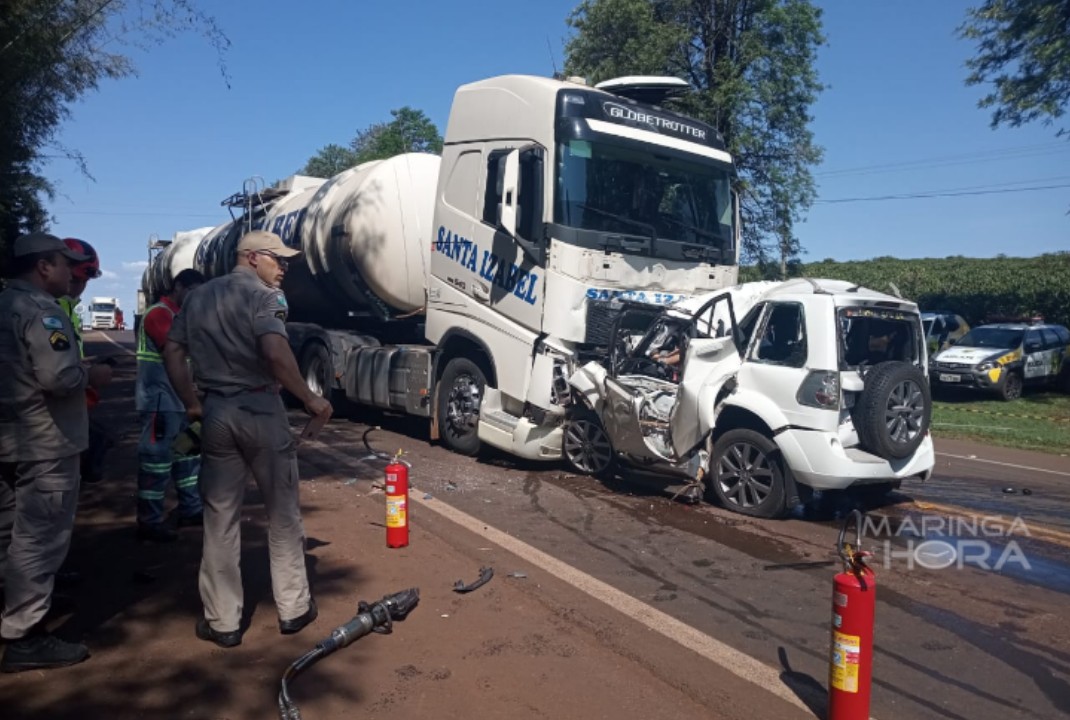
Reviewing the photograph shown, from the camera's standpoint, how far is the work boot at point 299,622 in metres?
4.40

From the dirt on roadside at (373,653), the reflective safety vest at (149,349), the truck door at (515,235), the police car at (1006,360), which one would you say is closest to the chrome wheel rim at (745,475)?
the truck door at (515,235)

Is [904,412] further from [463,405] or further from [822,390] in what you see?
[463,405]

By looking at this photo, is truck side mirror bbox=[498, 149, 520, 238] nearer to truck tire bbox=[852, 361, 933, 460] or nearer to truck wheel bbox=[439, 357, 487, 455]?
truck wheel bbox=[439, 357, 487, 455]

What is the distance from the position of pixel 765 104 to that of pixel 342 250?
1354cm

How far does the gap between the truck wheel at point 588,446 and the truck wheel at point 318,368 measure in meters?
4.87

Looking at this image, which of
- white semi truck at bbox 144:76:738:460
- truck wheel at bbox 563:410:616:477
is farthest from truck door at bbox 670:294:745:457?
white semi truck at bbox 144:76:738:460

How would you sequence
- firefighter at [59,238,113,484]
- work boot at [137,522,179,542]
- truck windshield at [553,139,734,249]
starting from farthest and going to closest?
1. truck windshield at [553,139,734,249]
2. work boot at [137,522,179,542]
3. firefighter at [59,238,113,484]

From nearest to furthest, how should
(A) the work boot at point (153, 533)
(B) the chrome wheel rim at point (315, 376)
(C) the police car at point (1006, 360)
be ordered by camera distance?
1. (A) the work boot at point (153, 533)
2. (B) the chrome wheel rim at point (315, 376)
3. (C) the police car at point (1006, 360)

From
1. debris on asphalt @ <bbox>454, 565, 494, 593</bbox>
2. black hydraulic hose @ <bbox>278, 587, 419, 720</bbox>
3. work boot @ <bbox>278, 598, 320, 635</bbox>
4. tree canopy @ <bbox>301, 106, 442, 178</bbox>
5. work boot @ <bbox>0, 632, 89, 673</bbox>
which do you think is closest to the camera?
black hydraulic hose @ <bbox>278, 587, 419, 720</bbox>

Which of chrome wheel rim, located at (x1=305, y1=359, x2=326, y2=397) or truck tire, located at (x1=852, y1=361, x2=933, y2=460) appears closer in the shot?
truck tire, located at (x1=852, y1=361, x2=933, y2=460)

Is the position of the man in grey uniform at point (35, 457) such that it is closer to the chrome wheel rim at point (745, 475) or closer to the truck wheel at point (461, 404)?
the chrome wheel rim at point (745, 475)

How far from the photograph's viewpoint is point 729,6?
69.5 feet

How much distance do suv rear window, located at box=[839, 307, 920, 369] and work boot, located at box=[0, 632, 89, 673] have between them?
578cm

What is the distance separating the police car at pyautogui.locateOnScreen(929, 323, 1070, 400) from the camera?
731 inches
